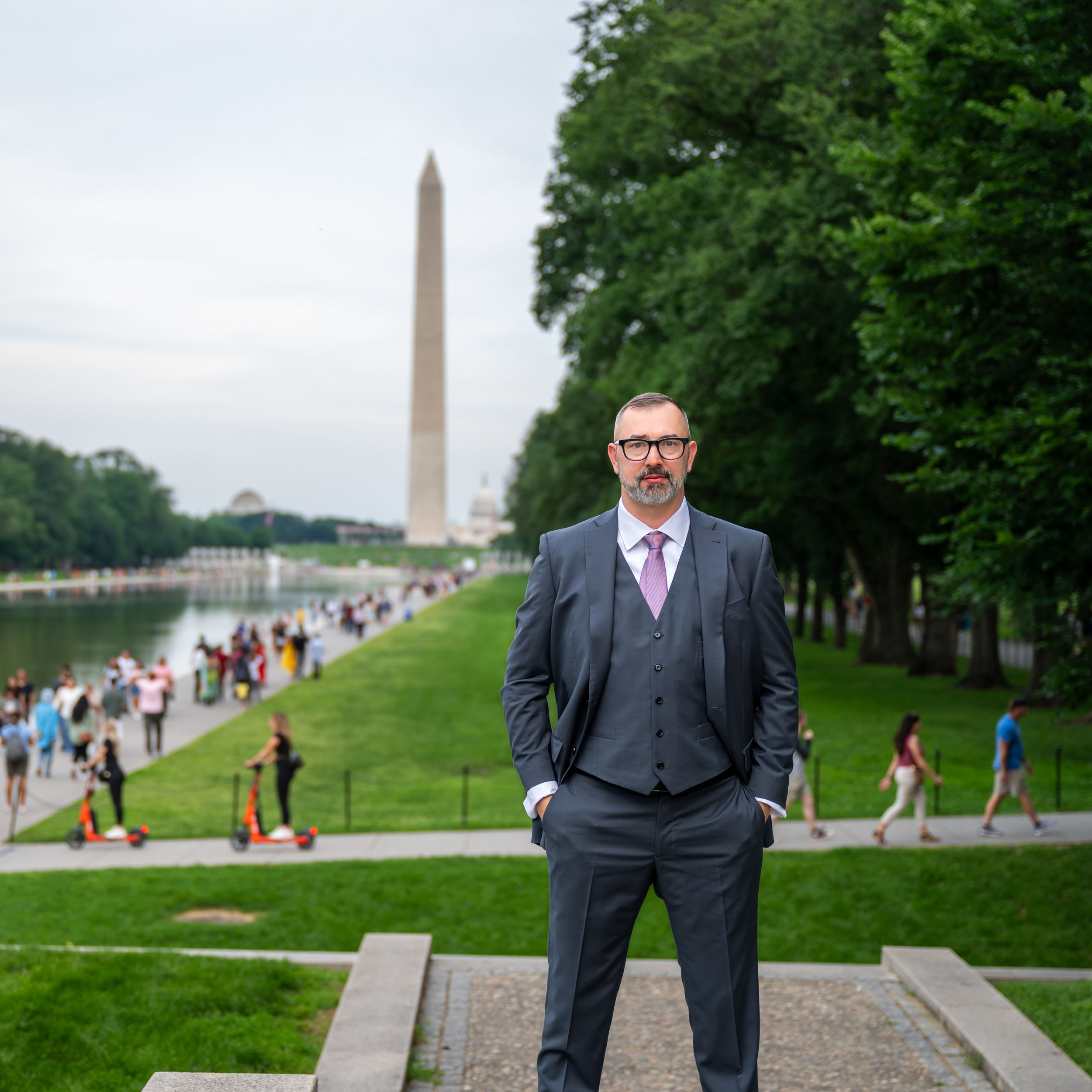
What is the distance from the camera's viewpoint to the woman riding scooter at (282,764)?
533 inches

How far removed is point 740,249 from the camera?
20.1m

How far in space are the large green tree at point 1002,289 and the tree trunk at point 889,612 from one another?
18002 millimetres

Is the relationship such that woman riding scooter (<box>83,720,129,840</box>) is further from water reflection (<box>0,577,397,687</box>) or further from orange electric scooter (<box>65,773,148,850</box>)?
water reflection (<box>0,577,397,687</box>)

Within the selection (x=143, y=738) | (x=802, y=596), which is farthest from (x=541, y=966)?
(x=802, y=596)

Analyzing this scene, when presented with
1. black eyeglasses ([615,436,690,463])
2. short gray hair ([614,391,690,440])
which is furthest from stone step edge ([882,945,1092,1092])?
short gray hair ([614,391,690,440])

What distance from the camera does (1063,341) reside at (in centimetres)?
1093

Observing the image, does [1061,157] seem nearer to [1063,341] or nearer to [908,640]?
[1063,341]

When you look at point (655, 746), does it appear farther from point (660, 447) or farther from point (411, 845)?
point (411, 845)

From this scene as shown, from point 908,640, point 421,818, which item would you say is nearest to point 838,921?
point 421,818

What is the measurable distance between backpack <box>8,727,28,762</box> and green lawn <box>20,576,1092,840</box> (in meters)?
0.94

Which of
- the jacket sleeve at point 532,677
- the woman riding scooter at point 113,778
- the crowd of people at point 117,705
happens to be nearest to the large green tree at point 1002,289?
the jacket sleeve at point 532,677

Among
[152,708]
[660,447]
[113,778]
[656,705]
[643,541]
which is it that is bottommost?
[152,708]

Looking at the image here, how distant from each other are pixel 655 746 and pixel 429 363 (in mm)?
85470

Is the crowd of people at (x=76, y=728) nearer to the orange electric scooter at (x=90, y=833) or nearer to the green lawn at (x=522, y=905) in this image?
the orange electric scooter at (x=90, y=833)
